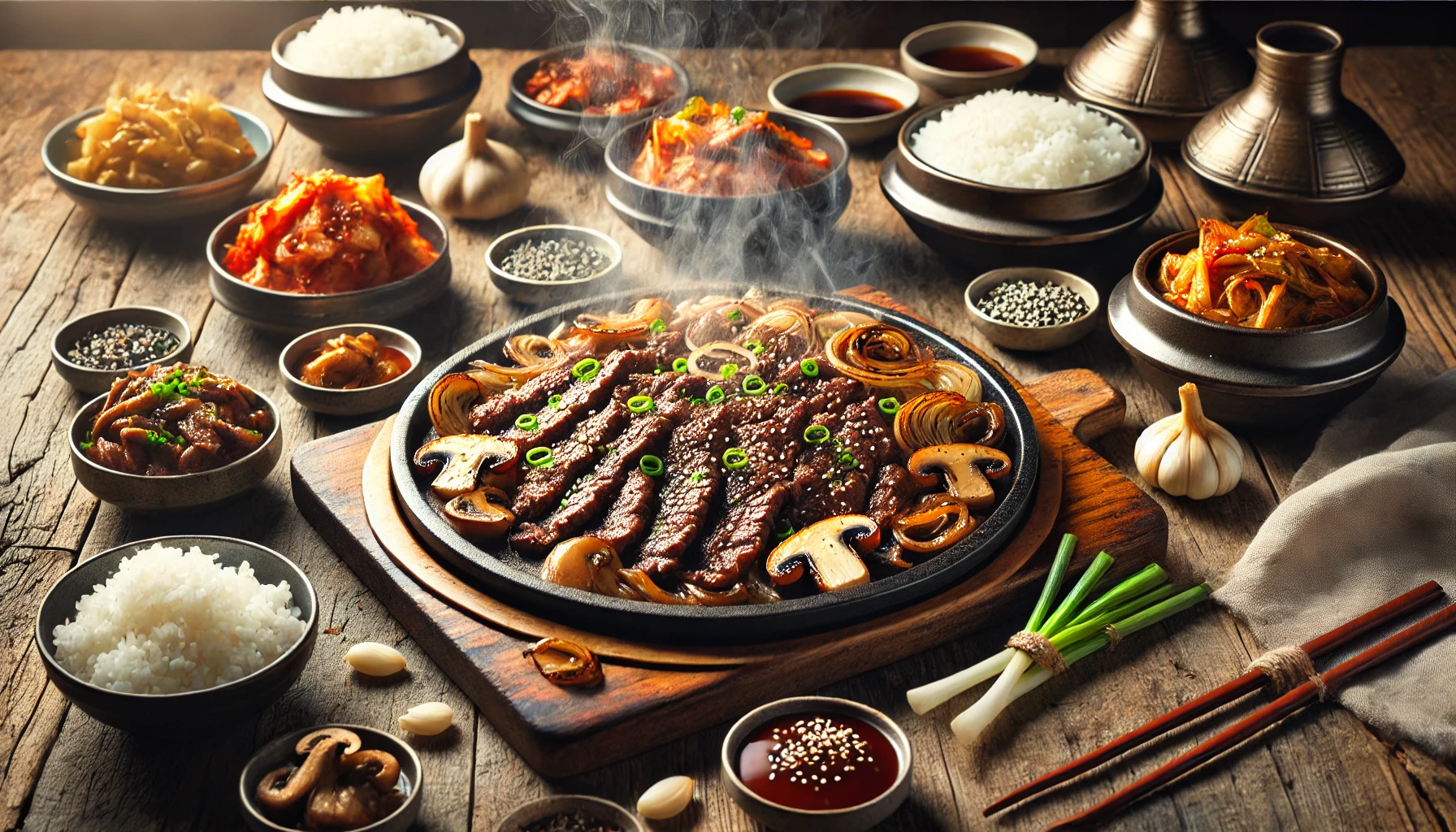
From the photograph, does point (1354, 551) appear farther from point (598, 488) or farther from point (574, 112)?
point (574, 112)

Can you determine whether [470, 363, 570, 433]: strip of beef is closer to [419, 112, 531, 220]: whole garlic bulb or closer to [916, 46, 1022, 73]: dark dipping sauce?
[419, 112, 531, 220]: whole garlic bulb

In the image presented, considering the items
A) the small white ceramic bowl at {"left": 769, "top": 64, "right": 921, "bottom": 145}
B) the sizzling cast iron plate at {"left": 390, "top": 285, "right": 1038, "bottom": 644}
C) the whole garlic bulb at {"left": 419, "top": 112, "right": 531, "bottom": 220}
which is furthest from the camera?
the small white ceramic bowl at {"left": 769, "top": 64, "right": 921, "bottom": 145}

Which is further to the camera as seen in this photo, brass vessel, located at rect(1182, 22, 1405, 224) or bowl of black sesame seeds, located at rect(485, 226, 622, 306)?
brass vessel, located at rect(1182, 22, 1405, 224)

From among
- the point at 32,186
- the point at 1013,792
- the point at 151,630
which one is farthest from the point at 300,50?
the point at 1013,792

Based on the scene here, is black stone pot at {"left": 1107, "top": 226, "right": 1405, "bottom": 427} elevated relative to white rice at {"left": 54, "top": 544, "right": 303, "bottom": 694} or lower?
lower

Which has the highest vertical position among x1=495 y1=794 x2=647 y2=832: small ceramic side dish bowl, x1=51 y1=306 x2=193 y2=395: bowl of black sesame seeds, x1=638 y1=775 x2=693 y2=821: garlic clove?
x1=495 y1=794 x2=647 y2=832: small ceramic side dish bowl

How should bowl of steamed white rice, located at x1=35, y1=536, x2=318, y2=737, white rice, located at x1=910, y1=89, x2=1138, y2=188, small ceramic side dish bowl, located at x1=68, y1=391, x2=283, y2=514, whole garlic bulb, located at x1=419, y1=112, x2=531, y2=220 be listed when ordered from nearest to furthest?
bowl of steamed white rice, located at x1=35, y1=536, x2=318, y2=737 → small ceramic side dish bowl, located at x1=68, y1=391, x2=283, y2=514 → white rice, located at x1=910, y1=89, x2=1138, y2=188 → whole garlic bulb, located at x1=419, y1=112, x2=531, y2=220

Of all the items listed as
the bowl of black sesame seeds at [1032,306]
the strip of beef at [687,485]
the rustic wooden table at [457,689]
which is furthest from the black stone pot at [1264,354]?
the strip of beef at [687,485]

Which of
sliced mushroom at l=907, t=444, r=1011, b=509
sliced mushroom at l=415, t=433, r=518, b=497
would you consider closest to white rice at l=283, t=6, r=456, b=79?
sliced mushroom at l=415, t=433, r=518, b=497

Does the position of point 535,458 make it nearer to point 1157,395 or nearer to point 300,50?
point 1157,395
